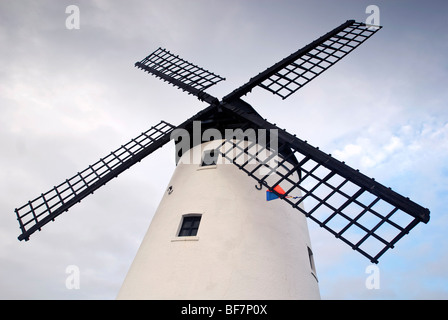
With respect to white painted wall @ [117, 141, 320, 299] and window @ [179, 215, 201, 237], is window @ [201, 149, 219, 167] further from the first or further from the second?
window @ [179, 215, 201, 237]

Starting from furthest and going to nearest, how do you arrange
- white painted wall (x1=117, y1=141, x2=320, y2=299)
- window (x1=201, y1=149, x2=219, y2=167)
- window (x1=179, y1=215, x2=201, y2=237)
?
window (x1=201, y1=149, x2=219, y2=167)
window (x1=179, y1=215, x2=201, y2=237)
white painted wall (x1=117, y1=141, x2=320, y2=299)

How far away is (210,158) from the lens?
7574 millimetres

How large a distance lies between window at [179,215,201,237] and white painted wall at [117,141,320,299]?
0.14 meters

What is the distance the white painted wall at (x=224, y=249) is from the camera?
5.02 m

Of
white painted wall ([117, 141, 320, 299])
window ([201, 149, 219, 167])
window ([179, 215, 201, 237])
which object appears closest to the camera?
white painted wall ([117, 141, 320, 299])

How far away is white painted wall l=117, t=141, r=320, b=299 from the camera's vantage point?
5020mm

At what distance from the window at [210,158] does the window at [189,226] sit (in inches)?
69.2

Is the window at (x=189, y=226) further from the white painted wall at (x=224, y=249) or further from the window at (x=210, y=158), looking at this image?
the window at (x=210, y=158)

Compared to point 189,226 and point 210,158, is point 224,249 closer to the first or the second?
point 189,226

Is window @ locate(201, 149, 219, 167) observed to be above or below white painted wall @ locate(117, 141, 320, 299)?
above

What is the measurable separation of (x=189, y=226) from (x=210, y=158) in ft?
7.27
